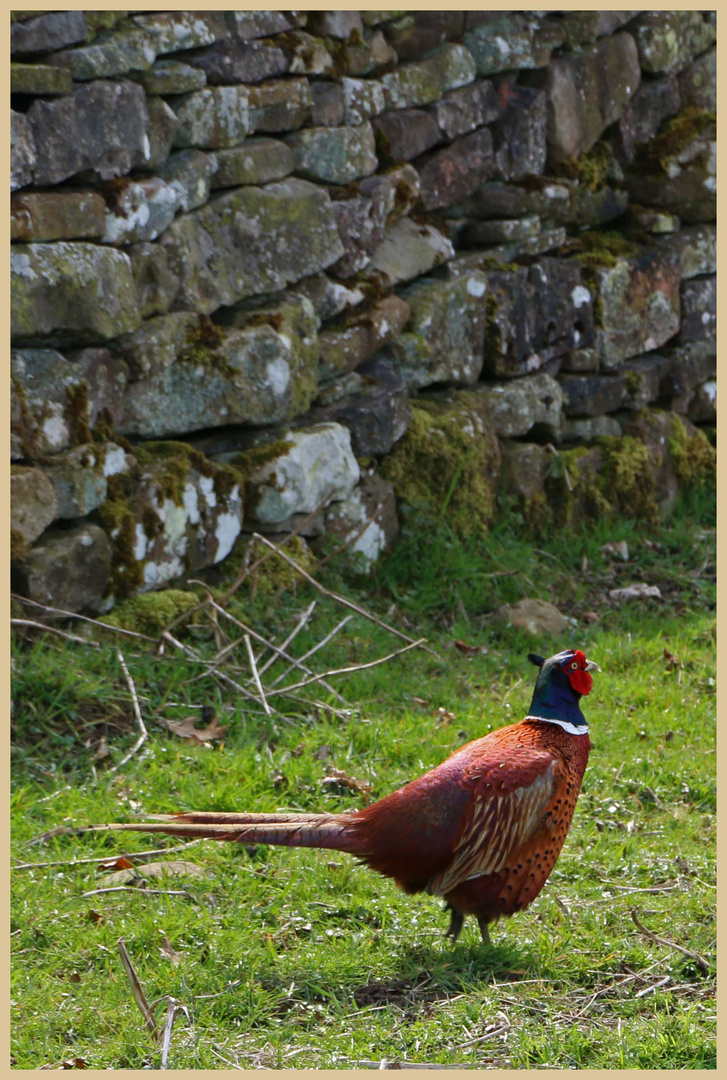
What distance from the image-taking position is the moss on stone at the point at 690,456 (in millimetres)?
6512

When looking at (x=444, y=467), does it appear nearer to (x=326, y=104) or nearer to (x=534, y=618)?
(x=534, y=618)

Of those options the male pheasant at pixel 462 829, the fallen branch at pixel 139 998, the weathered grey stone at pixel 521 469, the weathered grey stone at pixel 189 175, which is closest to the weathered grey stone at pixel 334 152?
the weathered grey stone at pixel 189 175

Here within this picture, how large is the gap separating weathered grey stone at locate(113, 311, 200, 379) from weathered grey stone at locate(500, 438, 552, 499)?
6.10ft

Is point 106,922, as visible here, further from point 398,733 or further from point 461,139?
point 461,139

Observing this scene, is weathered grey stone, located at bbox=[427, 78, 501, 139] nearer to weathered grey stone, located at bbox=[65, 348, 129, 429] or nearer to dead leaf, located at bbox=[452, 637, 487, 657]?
weathered grey stone, located at bbox=[65, 348, 129, 429]

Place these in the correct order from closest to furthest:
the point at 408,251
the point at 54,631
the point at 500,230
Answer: the point at 54,631 < the point at 408,251 < the point at 500,230

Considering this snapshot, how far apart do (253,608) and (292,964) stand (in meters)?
1.90

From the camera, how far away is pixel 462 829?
9.52 ft

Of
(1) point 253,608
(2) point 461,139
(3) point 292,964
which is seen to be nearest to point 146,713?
(1) point 253,608

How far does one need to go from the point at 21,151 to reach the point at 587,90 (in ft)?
11.0

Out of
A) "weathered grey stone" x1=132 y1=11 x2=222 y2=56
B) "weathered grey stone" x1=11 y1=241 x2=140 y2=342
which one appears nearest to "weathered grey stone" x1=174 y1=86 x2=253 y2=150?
"weathered grey stone" x1=132 y1=11 x2=222 y2=56

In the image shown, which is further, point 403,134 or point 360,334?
point 403,134

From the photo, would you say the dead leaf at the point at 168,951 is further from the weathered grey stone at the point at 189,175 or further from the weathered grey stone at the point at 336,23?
the weathered grey stone at the point at 336,23

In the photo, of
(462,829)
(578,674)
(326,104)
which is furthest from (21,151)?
(462,829)
